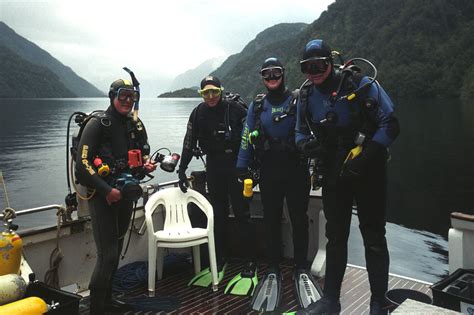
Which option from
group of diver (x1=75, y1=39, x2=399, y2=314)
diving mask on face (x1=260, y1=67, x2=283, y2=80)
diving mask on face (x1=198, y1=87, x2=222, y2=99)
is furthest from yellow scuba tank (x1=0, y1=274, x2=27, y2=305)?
diving mask on face (x1=260, y1=67, x2=283, y2=80)

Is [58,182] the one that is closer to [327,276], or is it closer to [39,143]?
[39,143]

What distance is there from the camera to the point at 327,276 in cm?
325

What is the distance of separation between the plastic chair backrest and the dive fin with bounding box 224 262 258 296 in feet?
2.23

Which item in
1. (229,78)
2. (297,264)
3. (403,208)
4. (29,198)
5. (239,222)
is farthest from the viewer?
(229,78)

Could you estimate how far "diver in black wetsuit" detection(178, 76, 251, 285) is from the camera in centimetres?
424

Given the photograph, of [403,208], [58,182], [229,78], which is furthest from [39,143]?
[229,78]

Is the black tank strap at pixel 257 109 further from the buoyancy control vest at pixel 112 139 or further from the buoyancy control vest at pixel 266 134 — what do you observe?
the buoyancy control vest at pixel 112 139

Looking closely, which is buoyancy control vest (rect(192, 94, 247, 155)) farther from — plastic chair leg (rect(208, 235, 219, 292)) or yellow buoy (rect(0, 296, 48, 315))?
yellow buoy (rect(0, 296, 48, 315))

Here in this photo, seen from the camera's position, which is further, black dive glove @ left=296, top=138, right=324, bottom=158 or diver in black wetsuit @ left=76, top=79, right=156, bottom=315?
diver in black wetsuit @ left=76, top=79, right=156, bottom=315

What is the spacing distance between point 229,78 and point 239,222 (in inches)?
5643

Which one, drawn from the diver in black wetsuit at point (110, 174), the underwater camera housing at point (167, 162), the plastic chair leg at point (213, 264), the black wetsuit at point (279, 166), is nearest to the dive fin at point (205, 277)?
the plastic chair leg at point (213, 264)

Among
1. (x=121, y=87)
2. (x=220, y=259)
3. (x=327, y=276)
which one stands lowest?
(x=220, y=259)

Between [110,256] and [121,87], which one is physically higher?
[121,87]

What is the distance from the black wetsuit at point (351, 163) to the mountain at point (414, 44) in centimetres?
7090
